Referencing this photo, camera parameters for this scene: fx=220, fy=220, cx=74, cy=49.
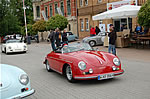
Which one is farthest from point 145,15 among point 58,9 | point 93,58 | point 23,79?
point 58,9

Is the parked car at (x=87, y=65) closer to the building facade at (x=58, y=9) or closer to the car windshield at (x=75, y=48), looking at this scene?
the car windshield at (x=75, y=48)

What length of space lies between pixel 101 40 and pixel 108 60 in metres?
12.7

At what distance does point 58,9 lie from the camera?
119 ft

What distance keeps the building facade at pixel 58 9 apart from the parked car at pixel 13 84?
29192mm

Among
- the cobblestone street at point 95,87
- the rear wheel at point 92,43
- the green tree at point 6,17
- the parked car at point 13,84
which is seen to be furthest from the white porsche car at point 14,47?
the green tree at point 6,17

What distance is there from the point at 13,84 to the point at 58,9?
3284cm

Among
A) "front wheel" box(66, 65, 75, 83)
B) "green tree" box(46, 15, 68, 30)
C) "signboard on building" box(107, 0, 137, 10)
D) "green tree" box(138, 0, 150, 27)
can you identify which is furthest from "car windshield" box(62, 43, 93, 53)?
"green tree" box(46, 15, 68, 30)

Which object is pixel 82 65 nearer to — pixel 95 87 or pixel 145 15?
pixel 95 87

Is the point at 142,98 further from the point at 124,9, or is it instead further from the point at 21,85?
the point at 124,9

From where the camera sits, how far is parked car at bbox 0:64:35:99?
4.20m

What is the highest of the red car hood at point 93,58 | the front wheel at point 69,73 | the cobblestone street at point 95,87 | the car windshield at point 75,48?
the car windshield at point 75,48

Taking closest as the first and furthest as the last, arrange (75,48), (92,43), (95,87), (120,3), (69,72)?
(95,87), (69,72), (75,48), (92,43), (120,3)

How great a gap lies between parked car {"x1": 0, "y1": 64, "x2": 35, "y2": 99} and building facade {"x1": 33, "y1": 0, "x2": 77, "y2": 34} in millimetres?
29192

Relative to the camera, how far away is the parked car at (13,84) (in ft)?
13.8
